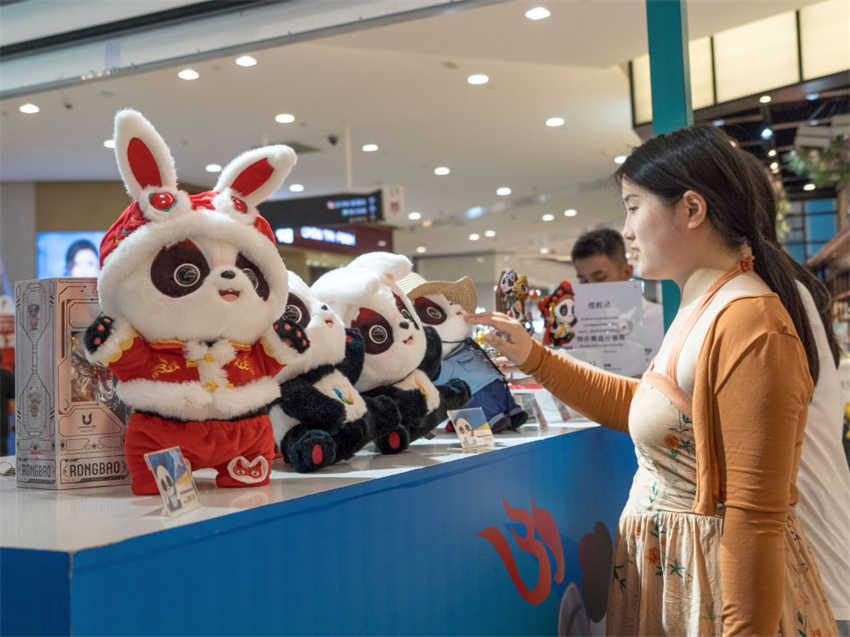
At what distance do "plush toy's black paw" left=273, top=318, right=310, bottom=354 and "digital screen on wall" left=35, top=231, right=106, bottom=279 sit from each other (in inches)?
329

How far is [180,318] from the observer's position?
1.17 m

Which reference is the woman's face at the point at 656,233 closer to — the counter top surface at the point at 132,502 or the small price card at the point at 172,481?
the counter top surface at the point at 132,502

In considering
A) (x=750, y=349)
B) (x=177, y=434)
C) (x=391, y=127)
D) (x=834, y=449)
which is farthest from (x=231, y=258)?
(x=391, y=127)

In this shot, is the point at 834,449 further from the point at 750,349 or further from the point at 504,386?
the point at 504,386

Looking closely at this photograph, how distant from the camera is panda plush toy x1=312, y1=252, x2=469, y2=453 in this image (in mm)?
1593

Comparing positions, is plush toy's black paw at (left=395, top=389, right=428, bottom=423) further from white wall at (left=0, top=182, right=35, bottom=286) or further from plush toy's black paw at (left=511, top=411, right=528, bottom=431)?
white wall at (left=0, top=182, right=35, bottom=286)

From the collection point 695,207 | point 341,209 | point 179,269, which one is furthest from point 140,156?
point 341,209

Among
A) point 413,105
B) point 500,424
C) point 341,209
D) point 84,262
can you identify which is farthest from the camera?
point 84,262

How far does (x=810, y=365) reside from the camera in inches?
50.0

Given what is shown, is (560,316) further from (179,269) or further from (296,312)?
(179,269)

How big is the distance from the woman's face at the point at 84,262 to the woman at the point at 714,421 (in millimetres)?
8476

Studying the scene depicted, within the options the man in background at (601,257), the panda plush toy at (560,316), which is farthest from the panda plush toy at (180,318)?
the man in background at (601,257)

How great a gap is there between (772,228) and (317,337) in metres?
0.77

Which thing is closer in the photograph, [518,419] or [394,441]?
[394,441]
